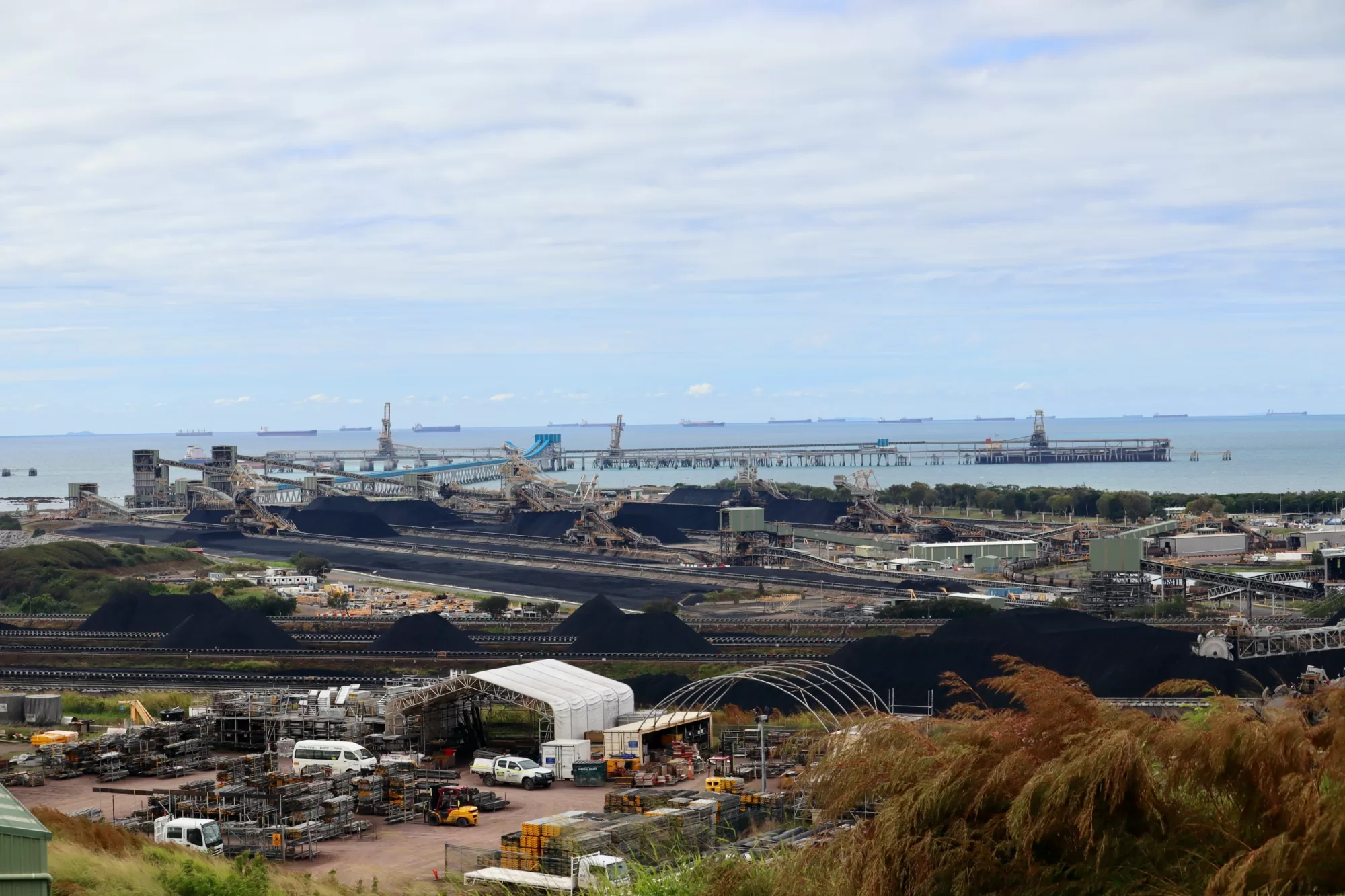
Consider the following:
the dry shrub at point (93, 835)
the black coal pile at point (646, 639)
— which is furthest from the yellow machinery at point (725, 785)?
the black coal pile at point (646, 639)

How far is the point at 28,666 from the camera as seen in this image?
110 feet

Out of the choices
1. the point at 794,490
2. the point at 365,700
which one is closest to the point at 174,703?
the point at 365,700

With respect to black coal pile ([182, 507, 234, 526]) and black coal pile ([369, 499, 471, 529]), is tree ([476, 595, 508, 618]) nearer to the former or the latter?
black coal pile ([369, 499, 471, 529])

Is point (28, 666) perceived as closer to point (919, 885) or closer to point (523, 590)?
point (523, 590)

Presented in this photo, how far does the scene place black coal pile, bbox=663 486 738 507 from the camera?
8462 cm

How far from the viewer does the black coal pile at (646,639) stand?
3275 centimetres

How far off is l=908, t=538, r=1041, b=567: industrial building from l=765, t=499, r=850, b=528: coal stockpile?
1714 centimetres

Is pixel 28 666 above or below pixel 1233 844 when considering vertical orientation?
below

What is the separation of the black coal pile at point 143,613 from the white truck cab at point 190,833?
23311 millimetres

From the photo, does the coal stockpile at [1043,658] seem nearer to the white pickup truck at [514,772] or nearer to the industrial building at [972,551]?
the white pickup truck at [514,772]

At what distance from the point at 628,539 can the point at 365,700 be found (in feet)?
121

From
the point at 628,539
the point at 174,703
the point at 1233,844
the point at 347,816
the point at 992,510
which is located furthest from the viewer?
the point at 992,510

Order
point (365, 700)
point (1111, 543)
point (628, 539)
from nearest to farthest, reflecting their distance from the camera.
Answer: point (365, 700) < point (1111, 543) < point (628, 539)

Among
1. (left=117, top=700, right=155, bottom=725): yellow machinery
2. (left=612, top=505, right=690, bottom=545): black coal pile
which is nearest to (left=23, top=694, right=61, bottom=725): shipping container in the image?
(left=117, top=700, right=155, bottom=725): yellow machinery
